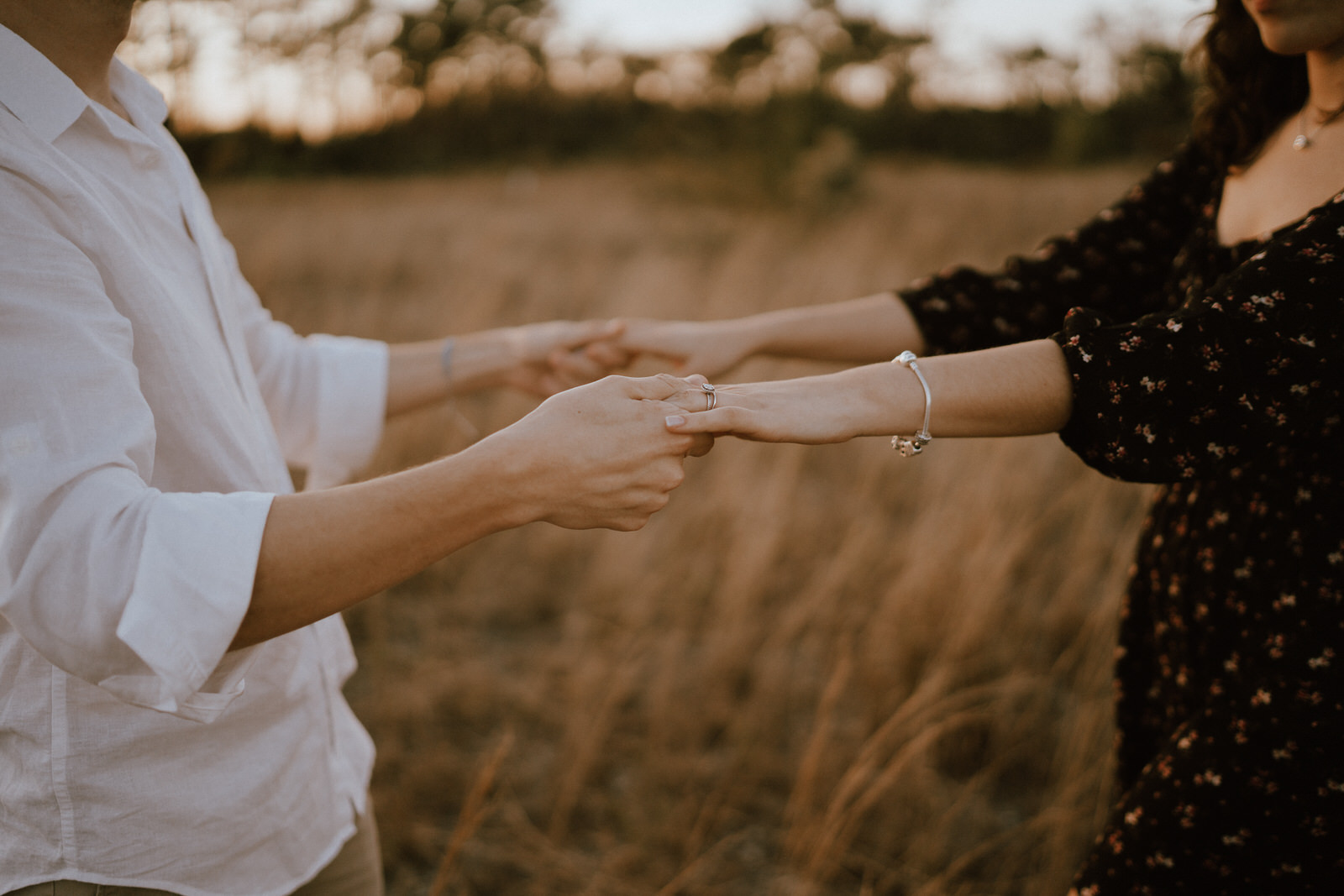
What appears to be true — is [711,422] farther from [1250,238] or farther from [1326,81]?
[1326,81]

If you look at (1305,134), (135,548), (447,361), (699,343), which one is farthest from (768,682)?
(135,548)

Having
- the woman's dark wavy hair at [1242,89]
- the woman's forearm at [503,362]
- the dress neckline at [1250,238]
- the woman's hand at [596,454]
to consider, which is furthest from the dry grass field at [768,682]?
the woman's dark wavy hair at [1242,89]

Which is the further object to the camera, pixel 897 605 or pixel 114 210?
pixel 897 605

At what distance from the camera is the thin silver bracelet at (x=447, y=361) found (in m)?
1.63

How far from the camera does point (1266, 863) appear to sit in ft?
3.66

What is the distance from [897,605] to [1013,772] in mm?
626

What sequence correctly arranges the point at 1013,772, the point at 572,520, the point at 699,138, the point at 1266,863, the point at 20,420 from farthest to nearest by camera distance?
the point at 699,138
the point at 1013,772
the point at 1266,863
the point at 572,520
the point at 20,420

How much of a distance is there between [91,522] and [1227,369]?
1.29 m

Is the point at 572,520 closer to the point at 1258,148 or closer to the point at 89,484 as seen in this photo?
the point at 89,484

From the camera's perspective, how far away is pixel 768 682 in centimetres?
Result: 271

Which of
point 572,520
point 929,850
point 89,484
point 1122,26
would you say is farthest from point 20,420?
point 1122,26

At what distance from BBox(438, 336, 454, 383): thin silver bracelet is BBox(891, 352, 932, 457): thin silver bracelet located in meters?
0.94

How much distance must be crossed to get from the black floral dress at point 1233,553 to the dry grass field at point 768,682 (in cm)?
54

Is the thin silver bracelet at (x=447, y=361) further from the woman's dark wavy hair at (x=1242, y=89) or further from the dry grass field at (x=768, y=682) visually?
the woman's dark wavy hair at (x=1242, y=89)
